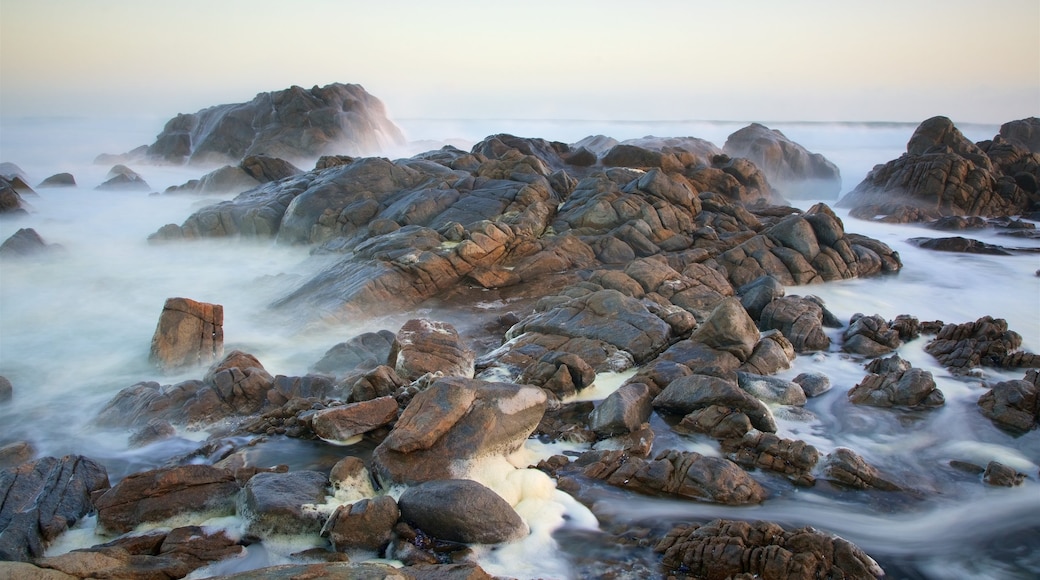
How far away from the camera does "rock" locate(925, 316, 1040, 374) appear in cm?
1292

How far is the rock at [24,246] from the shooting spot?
880 inches

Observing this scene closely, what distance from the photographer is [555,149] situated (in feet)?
92.6

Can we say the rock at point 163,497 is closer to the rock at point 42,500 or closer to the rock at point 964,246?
the rock at point 42,500

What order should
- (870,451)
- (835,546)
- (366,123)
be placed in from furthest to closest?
1. (366,123)
2. (870,451)
3. (835,546)

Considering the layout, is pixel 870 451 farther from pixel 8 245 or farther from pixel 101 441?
pixel 8 245

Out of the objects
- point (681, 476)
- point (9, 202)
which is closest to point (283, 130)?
point (9, 202)

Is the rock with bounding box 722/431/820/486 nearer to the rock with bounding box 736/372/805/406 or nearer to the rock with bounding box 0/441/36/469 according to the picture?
the rock with bounding box 736/372/805/406

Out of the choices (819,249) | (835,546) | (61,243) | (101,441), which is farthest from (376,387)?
(61,243)

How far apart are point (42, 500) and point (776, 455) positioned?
8.66 m

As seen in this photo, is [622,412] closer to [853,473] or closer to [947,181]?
[853,473]

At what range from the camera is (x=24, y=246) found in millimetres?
22750

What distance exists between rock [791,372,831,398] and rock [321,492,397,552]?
7.33 m

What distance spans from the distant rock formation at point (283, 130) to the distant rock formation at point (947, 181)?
27.5 meters

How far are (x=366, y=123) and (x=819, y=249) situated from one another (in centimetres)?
3285
